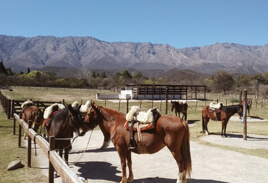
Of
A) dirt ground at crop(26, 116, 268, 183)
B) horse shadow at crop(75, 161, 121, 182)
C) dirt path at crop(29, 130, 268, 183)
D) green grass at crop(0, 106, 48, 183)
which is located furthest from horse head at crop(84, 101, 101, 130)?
green grass at crop(0, 106, 48, 183)

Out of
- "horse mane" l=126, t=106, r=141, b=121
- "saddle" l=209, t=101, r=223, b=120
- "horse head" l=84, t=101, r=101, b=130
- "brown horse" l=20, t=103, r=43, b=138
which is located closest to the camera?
"horse mane" l=126, t=106, r=141, b=121

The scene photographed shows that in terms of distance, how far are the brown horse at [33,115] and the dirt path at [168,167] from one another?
4.04ft

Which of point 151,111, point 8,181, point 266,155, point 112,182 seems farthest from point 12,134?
point 266,155

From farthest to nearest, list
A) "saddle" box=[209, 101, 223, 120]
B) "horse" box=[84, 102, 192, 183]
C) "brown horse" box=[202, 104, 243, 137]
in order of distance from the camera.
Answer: "saddle" box=[209, 101, 223, 120]
"brown horse" box=[202, 104, 243, 137]
"horse" box=[84, 102, 192, 183]

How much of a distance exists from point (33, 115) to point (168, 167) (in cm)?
600

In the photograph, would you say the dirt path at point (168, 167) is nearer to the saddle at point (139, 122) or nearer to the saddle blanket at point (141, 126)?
the saddle at point (139, 122)

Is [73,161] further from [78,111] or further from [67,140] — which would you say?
[78,111]

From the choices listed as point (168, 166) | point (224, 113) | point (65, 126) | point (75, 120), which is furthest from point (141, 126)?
point (224, 113)

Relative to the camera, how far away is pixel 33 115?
30.9 feet

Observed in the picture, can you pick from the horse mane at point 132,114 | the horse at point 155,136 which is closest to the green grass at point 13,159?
the horse at point 155,136

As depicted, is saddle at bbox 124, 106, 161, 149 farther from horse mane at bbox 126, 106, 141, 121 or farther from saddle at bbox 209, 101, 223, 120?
A: saddle at bbox 209, 101, 223, 120

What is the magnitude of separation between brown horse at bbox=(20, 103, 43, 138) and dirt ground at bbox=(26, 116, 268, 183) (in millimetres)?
1232

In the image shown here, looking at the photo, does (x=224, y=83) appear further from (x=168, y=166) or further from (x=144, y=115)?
(x=144, y=115)

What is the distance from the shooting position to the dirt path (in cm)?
589
